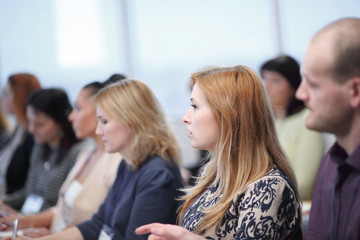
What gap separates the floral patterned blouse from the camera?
139 cm

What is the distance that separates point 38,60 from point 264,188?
17.4ft

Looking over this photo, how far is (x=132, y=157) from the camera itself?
2246 millimetres

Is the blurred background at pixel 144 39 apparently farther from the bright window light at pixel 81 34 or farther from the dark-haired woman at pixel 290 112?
the dark-haired woman at pixel 290 112

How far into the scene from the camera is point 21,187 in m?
4.24

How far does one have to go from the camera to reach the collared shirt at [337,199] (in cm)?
116

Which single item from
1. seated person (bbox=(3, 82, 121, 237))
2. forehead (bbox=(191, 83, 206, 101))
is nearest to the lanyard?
seated person (bbox=(3, 82, 121, 237))

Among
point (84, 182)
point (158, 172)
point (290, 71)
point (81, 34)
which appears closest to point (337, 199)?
point (158, 172)

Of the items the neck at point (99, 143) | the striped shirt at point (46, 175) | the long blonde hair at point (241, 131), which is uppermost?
the long blonde hair at point (241, 131)

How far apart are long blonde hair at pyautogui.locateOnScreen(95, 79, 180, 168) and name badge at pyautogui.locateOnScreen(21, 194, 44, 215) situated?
1437mm

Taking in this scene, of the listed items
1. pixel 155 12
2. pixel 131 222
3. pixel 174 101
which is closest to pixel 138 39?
pixel 155 12

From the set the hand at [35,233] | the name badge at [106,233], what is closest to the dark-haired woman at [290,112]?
the name badge at [106,233]

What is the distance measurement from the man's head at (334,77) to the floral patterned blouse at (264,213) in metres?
0.32

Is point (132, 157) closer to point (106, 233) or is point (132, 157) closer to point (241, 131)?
Answer: point (106, 233)

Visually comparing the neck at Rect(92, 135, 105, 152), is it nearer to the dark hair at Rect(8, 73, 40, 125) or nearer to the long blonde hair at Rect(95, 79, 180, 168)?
the long blonde hair at Rect(95, 79, 180, 168)
